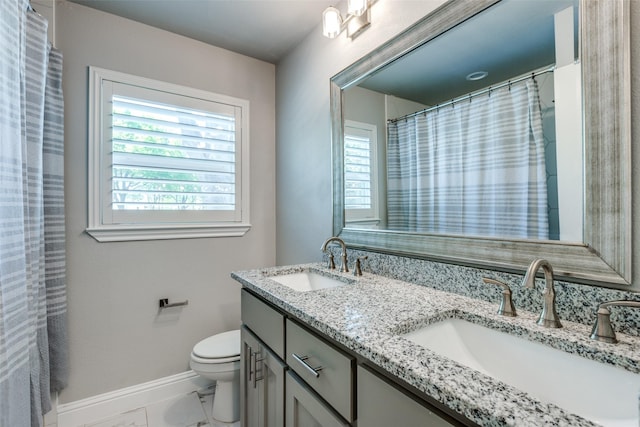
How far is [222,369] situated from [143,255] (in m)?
0.90

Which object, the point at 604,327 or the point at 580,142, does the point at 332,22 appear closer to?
the point at 580,142

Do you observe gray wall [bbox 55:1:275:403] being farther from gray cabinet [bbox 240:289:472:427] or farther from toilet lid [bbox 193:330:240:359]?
gray cabinet [bbox 240:289:472:427]

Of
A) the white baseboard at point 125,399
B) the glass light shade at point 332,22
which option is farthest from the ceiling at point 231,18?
the white baseboard at point 125,399

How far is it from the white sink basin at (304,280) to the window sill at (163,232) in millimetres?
843

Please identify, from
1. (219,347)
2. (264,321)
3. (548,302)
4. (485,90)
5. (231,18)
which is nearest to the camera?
(548,302)

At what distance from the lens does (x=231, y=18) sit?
188cm

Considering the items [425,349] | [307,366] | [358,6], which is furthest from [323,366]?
[358,6]

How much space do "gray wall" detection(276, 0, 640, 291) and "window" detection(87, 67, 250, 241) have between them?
33 cm

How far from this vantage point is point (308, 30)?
2.00 metres

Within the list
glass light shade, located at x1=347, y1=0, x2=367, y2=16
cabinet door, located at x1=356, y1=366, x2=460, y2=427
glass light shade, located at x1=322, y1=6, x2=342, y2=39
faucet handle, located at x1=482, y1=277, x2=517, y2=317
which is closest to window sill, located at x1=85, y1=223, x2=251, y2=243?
glass light shade, located at x1=322, y1=6, x2=342, y2=39

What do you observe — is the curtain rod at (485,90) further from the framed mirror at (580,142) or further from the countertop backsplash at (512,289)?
the countertop backsplash at (512,289)

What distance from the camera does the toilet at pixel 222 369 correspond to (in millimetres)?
1658

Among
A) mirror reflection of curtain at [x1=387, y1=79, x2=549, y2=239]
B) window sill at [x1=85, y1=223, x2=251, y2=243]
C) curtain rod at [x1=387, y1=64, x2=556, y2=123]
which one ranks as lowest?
window sill at [x1=85, y1=223, x2=251, y2=243]

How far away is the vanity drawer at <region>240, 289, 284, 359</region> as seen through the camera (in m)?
1.12
